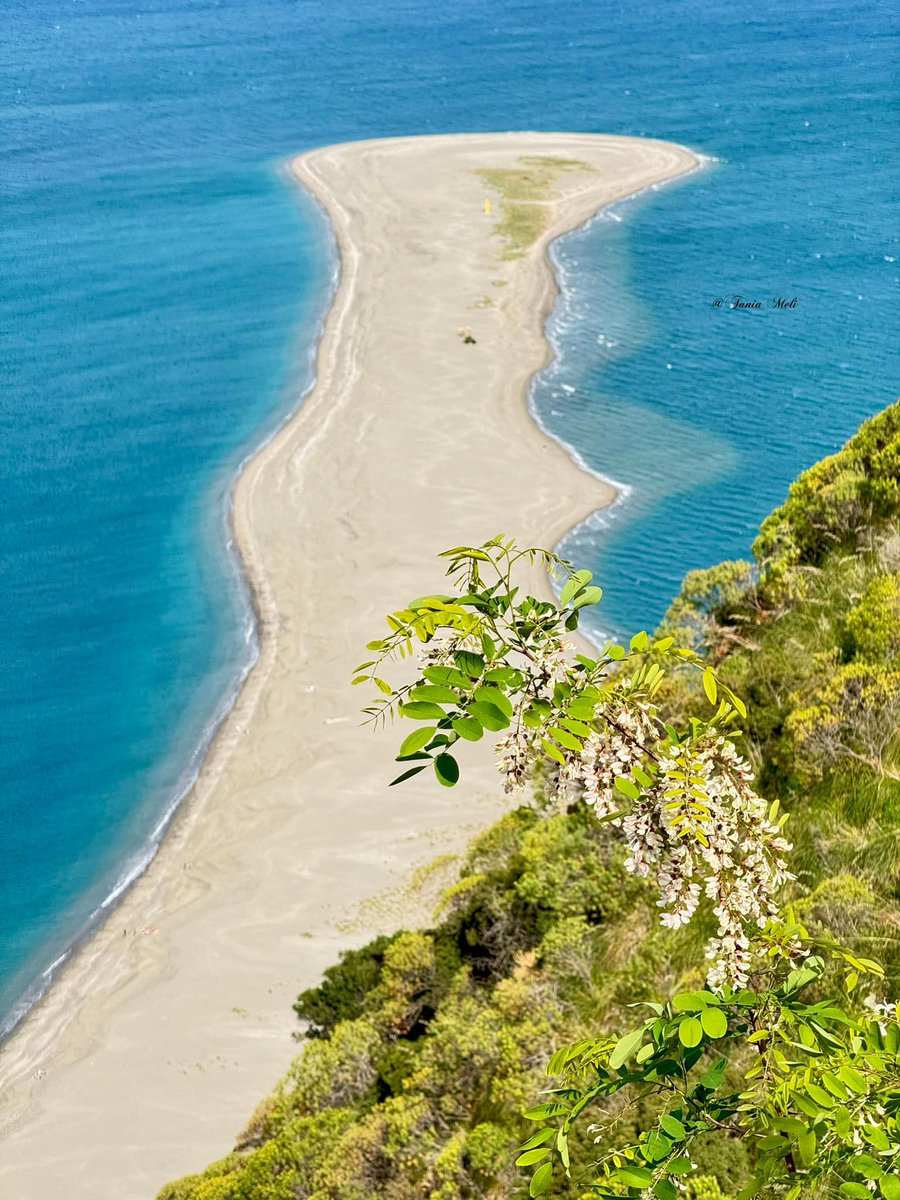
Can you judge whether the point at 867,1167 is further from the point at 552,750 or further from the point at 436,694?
the point at 436,694

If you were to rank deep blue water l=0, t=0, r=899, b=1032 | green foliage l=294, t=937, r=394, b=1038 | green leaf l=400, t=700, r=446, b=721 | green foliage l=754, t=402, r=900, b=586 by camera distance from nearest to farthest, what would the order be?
1. green leaf l=400, t=700, r=446, b=721
2. green foliage l=754, t=402, r=900, b=586
3. green foliage l=294, t=937, r=394, b=1038
4. deep blue water l=0, t=0, r=899, b=1032

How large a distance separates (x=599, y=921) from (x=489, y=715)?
9554mm

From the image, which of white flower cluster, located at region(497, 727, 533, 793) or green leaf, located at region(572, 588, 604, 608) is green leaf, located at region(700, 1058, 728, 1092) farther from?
green leaf, located at region(572, 588, 604, 608)

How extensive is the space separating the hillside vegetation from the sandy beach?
4.03m

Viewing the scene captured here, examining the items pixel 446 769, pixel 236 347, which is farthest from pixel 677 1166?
pixel 236 347

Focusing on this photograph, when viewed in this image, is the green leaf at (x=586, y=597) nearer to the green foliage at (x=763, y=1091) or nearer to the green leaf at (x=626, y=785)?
the green leaf at (x=626, y=785)

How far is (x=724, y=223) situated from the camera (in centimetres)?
6031

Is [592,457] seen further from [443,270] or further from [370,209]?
[370,209]

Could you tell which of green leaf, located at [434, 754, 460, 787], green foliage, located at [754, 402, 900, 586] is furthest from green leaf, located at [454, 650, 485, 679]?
green foliage, located at [754, 402, 900, 586]

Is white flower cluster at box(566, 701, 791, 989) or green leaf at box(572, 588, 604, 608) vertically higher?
green leaf at box(572, 588, 604, 608)

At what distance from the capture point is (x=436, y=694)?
2.51 meters

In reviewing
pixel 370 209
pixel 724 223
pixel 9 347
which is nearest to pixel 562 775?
pixel 9 347

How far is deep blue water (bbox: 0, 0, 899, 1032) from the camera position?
2783cm

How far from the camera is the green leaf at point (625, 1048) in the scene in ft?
8.23
